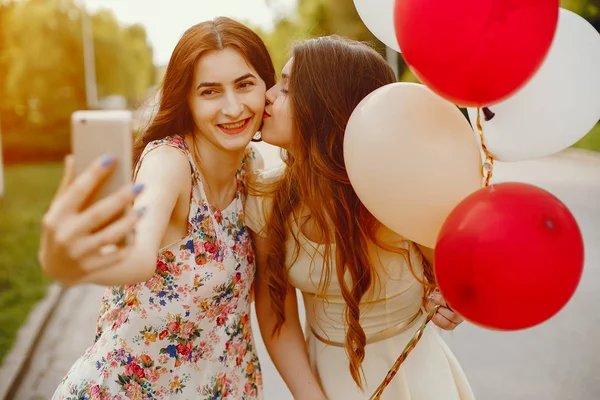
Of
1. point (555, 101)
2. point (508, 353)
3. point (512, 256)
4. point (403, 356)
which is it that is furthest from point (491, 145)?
point (508, 353)

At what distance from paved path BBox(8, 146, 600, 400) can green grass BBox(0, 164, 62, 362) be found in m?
0.28

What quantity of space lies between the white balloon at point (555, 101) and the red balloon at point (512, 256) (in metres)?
0.24

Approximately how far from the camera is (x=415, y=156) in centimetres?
157

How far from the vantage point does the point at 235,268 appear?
2100mm

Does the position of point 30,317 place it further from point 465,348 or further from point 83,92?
point 83,92

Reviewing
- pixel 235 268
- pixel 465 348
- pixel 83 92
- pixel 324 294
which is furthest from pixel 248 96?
pixel 83 92

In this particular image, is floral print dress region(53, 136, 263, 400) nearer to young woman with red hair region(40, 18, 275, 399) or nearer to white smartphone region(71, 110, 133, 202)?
young woman with red hair region(40, 18, 275, 399)

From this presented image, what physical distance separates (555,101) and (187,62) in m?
1.14

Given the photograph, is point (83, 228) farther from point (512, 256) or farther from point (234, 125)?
point (234, 125)

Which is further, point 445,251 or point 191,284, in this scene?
point 191,284

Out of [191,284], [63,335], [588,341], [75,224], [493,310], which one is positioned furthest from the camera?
[63,335]

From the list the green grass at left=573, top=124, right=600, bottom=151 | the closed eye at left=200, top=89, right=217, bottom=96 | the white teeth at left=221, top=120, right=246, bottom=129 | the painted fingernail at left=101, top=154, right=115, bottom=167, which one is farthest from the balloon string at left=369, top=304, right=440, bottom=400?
the green grass at left=573, top=124, right=600, bottom=151

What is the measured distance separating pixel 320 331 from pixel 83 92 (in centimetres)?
2850

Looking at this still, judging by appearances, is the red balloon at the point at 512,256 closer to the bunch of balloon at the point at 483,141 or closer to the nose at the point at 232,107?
the bunch of balloon at the point at 483,141
